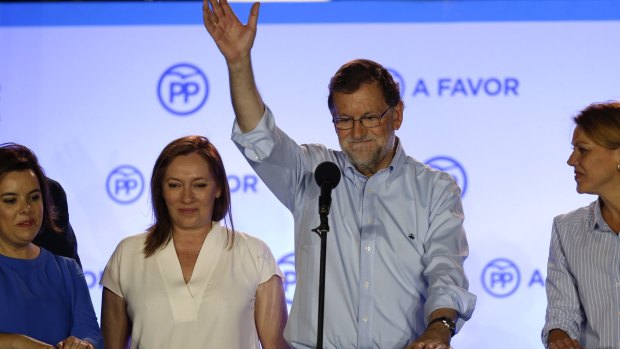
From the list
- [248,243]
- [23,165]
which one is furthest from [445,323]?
[23,165]

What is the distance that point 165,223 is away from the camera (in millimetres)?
3676

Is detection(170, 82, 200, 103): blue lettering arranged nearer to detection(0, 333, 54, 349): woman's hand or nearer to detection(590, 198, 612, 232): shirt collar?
detection(0, 333, 54, 349): woman's hand

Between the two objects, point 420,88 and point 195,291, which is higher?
point 420,88

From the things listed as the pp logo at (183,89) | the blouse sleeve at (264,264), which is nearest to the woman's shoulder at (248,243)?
the blouse sleeve at (264,264)

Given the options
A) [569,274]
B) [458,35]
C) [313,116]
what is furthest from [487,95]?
[569,274]

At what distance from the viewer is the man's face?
3268 millimetres

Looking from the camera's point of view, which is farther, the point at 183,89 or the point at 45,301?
the point at 183,89

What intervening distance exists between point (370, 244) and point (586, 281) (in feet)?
2.64

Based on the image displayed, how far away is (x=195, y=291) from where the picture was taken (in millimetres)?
3537

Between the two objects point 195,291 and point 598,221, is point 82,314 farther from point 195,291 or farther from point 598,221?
point 598,221

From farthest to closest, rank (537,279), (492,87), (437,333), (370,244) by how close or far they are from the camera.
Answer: (492,87)
(537,279)
(370,244)
(437,333)

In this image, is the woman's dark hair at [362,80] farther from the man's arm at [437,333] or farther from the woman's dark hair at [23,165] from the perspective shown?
the woman's dark hair at [23,165]

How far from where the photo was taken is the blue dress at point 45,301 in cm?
323

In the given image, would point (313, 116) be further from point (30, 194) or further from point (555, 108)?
point (30, 194)
